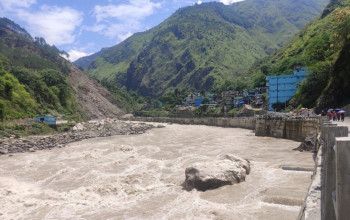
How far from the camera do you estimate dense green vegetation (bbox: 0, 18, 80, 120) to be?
5533 centimetres

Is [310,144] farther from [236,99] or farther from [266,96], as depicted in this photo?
[236,99]

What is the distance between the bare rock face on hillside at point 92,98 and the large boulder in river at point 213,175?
299 ft

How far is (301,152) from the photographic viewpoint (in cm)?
2381

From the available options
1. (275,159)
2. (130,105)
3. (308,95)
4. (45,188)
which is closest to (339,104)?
(308,95)

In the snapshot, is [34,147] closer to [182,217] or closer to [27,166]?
[27,166]

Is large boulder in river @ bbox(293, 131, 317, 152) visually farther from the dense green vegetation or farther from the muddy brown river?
the dense green vegetation

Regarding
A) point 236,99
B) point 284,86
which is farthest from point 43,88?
point 284,86

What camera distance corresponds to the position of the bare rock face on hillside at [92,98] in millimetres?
106994

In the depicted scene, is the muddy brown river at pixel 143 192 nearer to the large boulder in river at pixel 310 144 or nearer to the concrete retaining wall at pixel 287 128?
the large boulder in river at pixel 310 144


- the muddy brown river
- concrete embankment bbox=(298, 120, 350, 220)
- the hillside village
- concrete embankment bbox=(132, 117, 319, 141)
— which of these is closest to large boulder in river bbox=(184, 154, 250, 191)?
the muddy brown river

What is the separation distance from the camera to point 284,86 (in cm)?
6256

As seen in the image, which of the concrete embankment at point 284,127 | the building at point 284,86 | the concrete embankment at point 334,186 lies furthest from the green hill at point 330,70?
the concrete embankment at point 334,186

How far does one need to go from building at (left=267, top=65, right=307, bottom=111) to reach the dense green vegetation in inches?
2130

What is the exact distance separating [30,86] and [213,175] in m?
69.0
